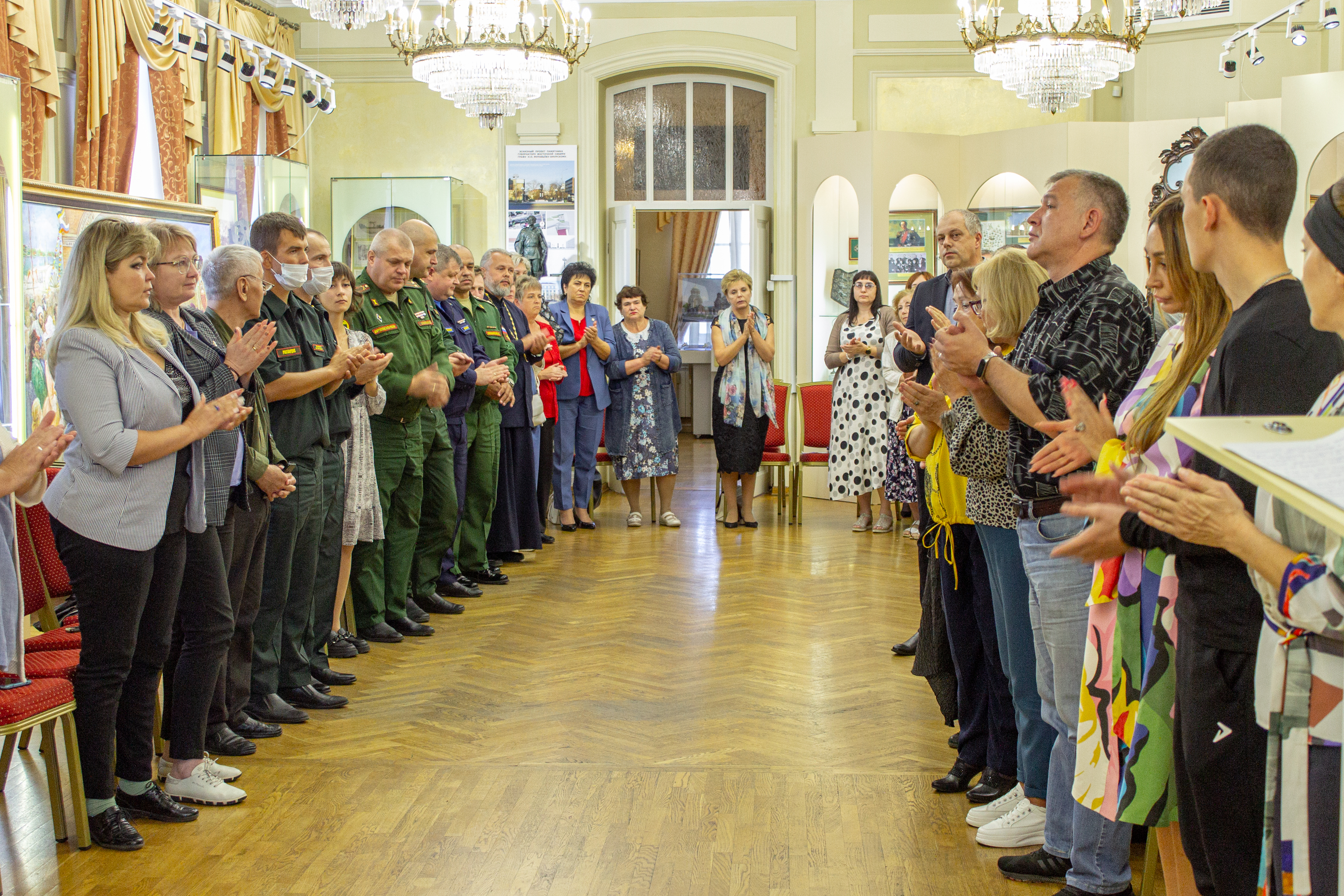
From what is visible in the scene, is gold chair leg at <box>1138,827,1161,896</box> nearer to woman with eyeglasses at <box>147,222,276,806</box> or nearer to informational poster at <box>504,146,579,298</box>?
woman with eyeglasses at <box>147,222,276,806</box>

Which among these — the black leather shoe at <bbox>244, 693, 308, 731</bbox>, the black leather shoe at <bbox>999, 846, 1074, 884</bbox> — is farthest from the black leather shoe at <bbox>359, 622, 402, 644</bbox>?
the black leather shoe at <bbox>999, 846, 1074, 884</bbox>

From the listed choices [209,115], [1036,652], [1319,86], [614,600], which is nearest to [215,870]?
[1036,652]

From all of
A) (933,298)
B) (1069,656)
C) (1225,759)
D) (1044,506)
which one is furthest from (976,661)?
(1225,759)

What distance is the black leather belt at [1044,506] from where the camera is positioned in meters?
2.60

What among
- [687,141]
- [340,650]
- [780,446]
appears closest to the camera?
[340,650]

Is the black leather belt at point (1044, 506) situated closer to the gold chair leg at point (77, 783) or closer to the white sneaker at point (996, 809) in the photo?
the white sneaker at point (996, 809)

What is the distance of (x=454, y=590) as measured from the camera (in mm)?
5953

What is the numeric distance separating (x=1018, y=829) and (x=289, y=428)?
8.44ft

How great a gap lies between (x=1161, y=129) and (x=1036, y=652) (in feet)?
24.9

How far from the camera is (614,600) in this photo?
588 centimetres

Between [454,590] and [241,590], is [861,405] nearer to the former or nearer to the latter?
[454,590]

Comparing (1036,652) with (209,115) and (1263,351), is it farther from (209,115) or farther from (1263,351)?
(209,115)

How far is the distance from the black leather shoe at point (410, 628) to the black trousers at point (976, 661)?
8.47 ft

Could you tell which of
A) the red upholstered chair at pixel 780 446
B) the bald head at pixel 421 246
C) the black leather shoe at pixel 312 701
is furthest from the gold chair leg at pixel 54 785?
the red upholstered chair at pixel 780 446
